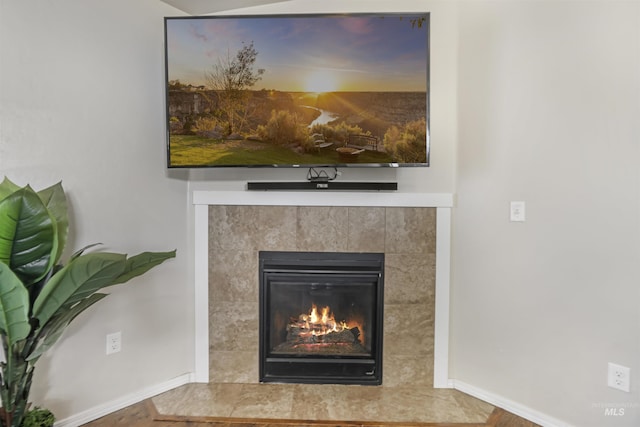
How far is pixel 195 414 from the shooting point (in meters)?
2.00

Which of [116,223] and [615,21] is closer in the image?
[615,21]

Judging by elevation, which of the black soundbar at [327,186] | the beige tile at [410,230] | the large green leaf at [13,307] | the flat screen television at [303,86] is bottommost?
the large green leaf at [13,307]

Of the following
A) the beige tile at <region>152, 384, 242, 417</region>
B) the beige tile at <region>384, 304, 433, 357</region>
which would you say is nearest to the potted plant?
the beige tile at <region>152, 384, 242, 417</region>

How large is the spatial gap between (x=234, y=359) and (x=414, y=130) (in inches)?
69.2

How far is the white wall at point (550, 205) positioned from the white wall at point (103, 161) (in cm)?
178

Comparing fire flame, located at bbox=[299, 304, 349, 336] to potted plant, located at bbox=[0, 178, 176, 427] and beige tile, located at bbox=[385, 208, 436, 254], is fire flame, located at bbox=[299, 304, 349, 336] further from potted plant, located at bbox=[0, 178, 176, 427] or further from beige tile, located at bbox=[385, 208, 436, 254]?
potted plant, located at bbox=[0, 178, 176, 427]

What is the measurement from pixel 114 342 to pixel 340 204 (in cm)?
149

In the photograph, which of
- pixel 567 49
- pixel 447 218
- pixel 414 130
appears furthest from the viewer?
pixel 447 218

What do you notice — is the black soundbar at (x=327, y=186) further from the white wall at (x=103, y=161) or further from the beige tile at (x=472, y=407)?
the beige tile at (x=472, y=407)

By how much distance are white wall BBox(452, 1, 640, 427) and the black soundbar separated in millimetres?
503

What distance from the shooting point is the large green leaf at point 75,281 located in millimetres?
1382

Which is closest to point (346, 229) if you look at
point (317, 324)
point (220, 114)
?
point (317, 324)

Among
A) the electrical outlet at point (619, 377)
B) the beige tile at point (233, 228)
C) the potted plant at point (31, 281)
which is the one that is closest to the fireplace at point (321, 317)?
the beige tile at point (233, 228)

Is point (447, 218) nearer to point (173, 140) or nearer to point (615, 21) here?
point (615, 21)
